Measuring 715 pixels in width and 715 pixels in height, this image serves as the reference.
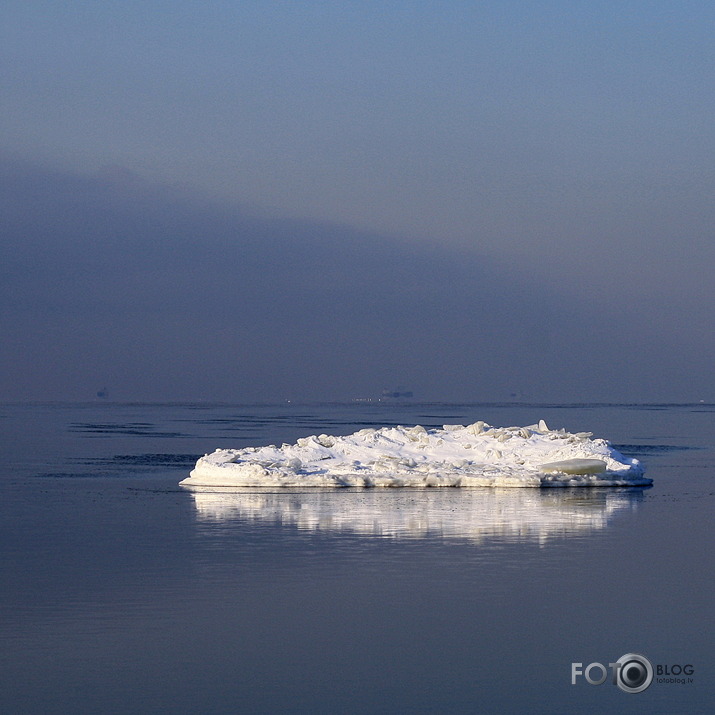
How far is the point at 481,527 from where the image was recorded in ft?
80.2

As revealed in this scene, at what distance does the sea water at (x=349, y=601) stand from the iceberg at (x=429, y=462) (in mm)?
1941

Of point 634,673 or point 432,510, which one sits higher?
point 432,510

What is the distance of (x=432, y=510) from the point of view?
2748cm

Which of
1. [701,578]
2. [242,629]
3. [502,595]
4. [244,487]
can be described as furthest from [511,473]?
[242,629]

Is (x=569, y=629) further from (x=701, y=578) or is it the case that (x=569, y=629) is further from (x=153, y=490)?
(x=153, y=490)

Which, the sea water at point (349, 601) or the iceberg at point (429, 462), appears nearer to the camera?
the sea water at point (349, 601)

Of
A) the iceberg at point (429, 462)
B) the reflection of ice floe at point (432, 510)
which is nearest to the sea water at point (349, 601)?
the reflection of ice floe at point (432, 510)

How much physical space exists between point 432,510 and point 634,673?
47.4 feet

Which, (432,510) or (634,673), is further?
(432,510)

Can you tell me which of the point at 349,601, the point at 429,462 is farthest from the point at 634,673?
the point at 429,462

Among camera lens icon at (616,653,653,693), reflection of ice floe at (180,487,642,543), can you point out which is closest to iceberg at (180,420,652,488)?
reflection of ice floe at (180,487,642,543)

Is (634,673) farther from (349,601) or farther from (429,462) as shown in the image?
(429,462)

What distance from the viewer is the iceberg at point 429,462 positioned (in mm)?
→ 33312

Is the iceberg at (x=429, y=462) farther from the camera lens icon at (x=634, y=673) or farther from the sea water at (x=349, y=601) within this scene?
the camera lens icon at (x=634, y=673)
